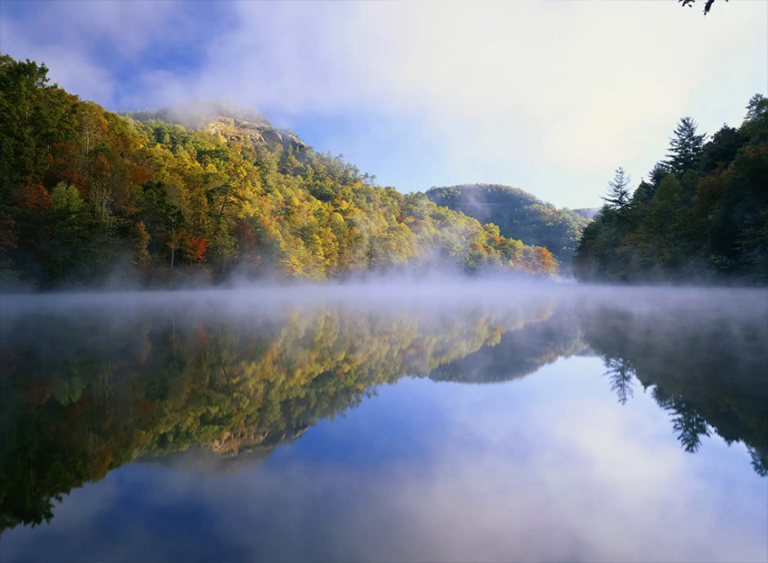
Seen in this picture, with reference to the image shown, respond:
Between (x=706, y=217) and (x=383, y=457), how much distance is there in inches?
1455

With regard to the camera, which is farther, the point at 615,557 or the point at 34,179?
the point at 34,179

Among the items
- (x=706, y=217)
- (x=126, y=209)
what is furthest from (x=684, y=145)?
(x=126, y=209)

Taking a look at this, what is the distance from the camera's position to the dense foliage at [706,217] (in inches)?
1045

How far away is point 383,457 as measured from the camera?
3.71 meters

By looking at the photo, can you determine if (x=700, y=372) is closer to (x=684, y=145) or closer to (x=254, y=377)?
(x=254, y=377)

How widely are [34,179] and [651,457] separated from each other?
33.4 metres

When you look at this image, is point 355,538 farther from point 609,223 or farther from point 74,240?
point 609,223

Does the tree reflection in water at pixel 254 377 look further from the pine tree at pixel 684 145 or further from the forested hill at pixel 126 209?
the pine tree at pixel 684 145

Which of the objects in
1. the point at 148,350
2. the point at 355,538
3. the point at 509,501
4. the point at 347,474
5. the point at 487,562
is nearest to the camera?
the point at 487,562

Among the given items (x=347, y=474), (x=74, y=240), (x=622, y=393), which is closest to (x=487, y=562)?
(x=347, y=474)

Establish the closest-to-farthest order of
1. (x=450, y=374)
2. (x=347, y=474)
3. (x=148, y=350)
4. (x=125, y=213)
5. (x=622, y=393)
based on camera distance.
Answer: (x=347, y=474), (x=622, y=393), (x=450, y=374), (x=148, y=350), (x=125, y=213)

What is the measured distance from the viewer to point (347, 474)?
11.0 feet

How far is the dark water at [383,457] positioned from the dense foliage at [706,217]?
24.9 m

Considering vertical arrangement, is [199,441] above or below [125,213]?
below
